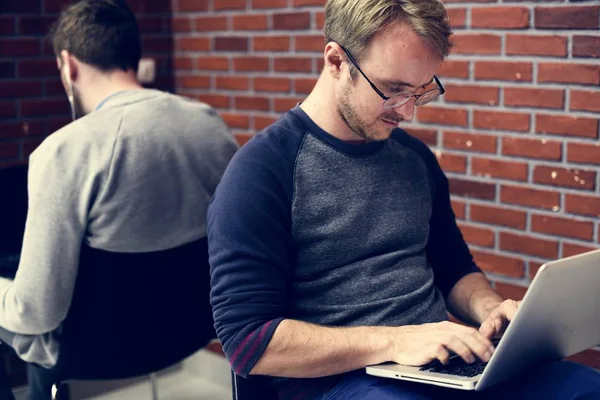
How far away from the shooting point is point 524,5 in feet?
7.41

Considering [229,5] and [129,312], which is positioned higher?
[229,5]

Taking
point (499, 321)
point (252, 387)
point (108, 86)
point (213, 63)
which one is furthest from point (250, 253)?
point (213, 63)

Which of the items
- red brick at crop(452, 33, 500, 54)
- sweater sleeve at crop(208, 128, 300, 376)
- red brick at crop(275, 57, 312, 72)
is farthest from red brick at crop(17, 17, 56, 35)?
sweater sleeve at crop(208, 128, 300, 376)

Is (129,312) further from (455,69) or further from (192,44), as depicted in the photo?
(192,44)

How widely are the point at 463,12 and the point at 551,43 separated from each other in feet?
1.03

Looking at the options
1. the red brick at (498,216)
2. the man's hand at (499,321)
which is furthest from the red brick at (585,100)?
the man's hand at (499,321)

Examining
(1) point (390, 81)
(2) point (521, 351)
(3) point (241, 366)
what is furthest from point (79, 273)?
(2) point (521, 351)

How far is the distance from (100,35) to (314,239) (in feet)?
3.35

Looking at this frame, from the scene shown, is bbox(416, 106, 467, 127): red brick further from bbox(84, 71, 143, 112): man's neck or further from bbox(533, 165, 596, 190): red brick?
bbox(84, 71, 143, 112): man's neck

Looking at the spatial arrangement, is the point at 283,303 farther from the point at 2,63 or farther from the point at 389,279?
the point at 2,63

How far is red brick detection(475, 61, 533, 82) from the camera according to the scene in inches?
90.3

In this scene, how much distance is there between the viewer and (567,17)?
7.11 ft

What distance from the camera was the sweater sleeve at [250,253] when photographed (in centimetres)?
162

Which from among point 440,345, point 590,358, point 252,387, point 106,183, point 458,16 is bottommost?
point 590,358
